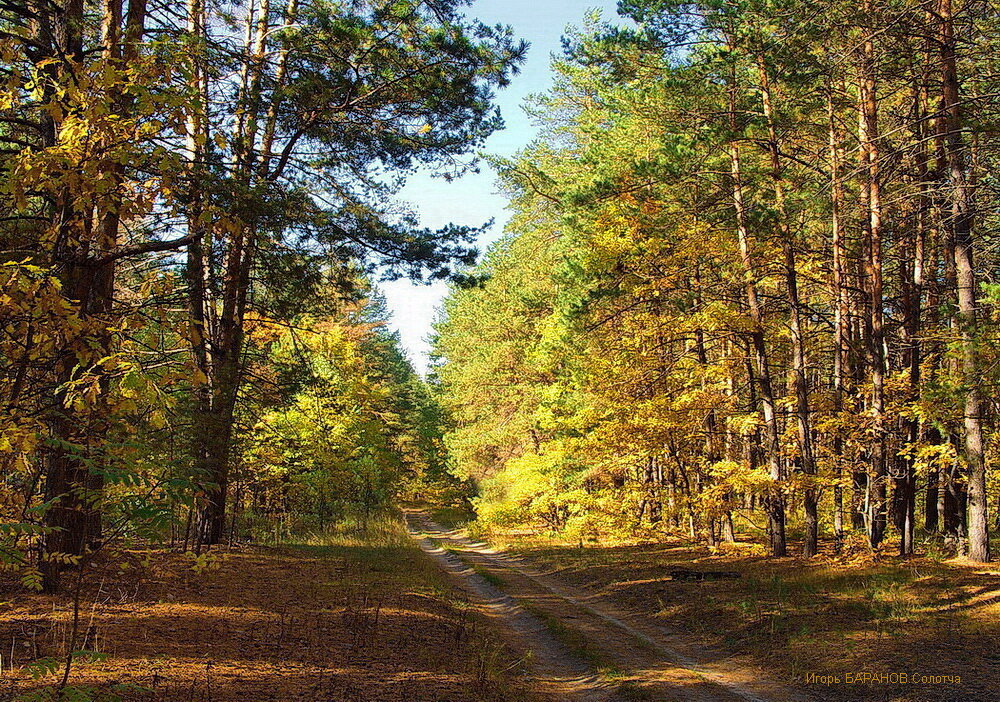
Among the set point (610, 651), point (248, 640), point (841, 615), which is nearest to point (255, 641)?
point (248, 640)

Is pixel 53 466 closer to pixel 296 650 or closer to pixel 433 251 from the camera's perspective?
pixel 296 650

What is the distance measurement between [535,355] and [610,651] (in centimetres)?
1407

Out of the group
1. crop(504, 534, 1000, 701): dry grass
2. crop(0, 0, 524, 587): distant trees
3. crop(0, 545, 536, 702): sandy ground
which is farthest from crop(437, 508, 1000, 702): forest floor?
crop(0, 0, 524, 587): distant trees

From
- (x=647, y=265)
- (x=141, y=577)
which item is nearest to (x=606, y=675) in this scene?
(x=141, y=577)

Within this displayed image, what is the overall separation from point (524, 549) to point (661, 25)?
607 inches

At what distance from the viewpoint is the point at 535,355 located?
72.2 feet

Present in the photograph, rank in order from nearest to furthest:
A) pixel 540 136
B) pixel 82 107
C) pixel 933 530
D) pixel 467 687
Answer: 1. pixel 82 107
2. pixel 467 687
3. pixel 933 530
4. pixel 540 136

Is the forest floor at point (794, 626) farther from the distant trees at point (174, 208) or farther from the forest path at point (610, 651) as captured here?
the distant trees at point (174, 208)

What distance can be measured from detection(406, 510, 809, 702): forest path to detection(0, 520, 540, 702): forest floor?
0.67 metres

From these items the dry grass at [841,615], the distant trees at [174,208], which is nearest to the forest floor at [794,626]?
the dry grass at [841,615]

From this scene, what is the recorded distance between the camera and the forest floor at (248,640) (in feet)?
16.3

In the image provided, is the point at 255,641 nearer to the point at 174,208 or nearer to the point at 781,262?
the point at 174,208

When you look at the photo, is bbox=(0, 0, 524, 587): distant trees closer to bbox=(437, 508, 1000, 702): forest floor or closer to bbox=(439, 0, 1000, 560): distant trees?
bbox=(439, 0, 1000, 560): distant trees

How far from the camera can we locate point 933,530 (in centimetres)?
1838
